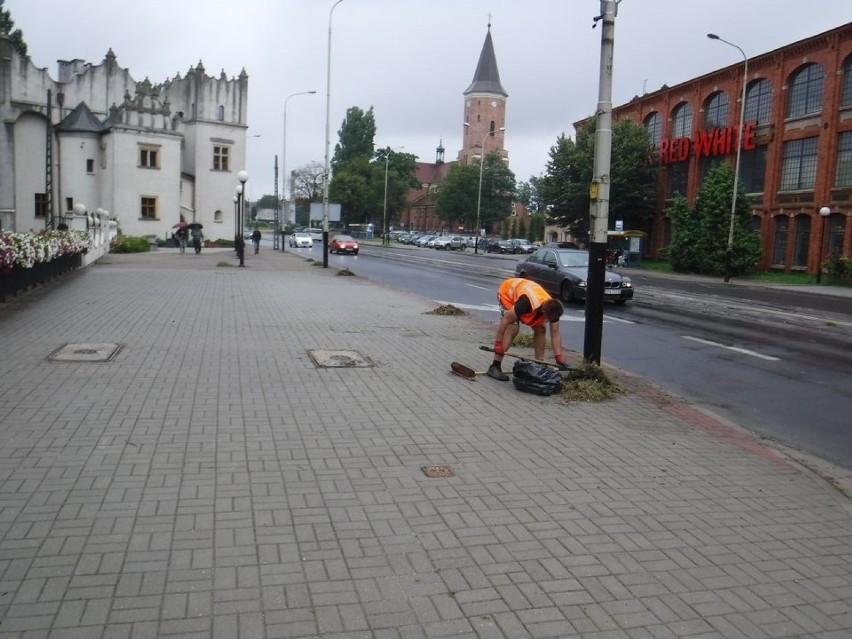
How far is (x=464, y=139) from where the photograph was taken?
4975 inches

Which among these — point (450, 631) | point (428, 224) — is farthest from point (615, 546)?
point (428, 224)

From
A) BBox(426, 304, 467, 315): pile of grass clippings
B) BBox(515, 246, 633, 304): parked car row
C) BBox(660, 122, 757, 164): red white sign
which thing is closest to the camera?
BBox(426, 304, 467, 315): pile of grass clippings

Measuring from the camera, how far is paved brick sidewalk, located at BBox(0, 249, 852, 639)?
3.71 metres

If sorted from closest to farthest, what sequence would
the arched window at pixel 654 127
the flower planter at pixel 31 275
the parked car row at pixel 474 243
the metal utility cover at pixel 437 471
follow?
1. the metal utility cover at pixel 437 471
2. the flower planter at pixel 31 275
3. the arched window at pixel 654 127
4. the parked car row at pixel 474 243

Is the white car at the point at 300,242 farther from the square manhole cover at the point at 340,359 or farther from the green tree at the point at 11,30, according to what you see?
the square manhole cover at the point at 340,359

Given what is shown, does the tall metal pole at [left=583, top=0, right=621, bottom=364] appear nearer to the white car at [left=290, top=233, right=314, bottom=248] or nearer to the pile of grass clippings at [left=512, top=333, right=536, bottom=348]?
the pile of grass clippings at [left=512, top=333, right=536, bottom=348]

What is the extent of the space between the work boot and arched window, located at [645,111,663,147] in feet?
165

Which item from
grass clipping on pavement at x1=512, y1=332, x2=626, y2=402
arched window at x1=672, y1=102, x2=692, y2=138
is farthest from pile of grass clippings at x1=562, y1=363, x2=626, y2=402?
arched window at x1=672, y1=102, x2=692, y2=138

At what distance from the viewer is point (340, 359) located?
33.5ft

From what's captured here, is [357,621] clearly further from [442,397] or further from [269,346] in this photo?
[269,346]

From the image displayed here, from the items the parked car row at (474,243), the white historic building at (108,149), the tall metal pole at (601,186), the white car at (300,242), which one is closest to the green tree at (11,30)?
the white historic building at (108,149)

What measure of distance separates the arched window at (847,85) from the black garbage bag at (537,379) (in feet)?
124

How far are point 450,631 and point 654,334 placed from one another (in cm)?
1288

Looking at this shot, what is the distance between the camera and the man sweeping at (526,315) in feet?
29.4
